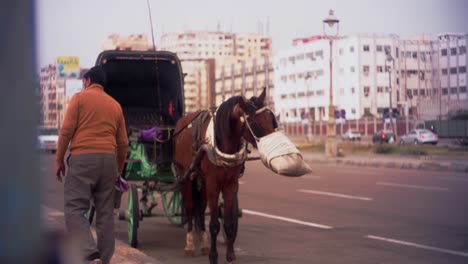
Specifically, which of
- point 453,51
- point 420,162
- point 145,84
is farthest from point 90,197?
point 420,162

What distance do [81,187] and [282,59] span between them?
113 metres

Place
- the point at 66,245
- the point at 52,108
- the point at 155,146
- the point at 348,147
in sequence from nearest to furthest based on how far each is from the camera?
the point at 66,245 → the point at 155,146 → the point at 52,108 → the point at 348,147

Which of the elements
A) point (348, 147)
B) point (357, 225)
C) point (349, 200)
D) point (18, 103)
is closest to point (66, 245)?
point (18, 103)

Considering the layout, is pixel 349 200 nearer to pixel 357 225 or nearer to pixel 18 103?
pixel 357 225

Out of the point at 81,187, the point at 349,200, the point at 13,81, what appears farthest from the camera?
the point at 349,200

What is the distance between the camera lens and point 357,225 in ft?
39.0

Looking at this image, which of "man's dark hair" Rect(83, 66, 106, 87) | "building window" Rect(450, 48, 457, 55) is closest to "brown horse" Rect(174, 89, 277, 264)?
"man's dark hair" Rect(83, 66, 106, 87)

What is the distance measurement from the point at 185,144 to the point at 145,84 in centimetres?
328

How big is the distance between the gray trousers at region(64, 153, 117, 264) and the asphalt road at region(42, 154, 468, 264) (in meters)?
2.08

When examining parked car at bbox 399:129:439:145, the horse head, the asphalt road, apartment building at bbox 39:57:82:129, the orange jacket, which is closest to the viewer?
apartment building at bbox 39:57:82:129

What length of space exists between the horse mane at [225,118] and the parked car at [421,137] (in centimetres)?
4075

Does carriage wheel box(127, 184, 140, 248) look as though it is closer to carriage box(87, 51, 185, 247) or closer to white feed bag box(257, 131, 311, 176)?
carriage box(87, 51, 185, 247)

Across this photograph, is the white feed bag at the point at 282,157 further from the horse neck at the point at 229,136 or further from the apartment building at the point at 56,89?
the apartment building at the point at 56,89

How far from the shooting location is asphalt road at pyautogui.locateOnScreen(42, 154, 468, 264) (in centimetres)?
914
